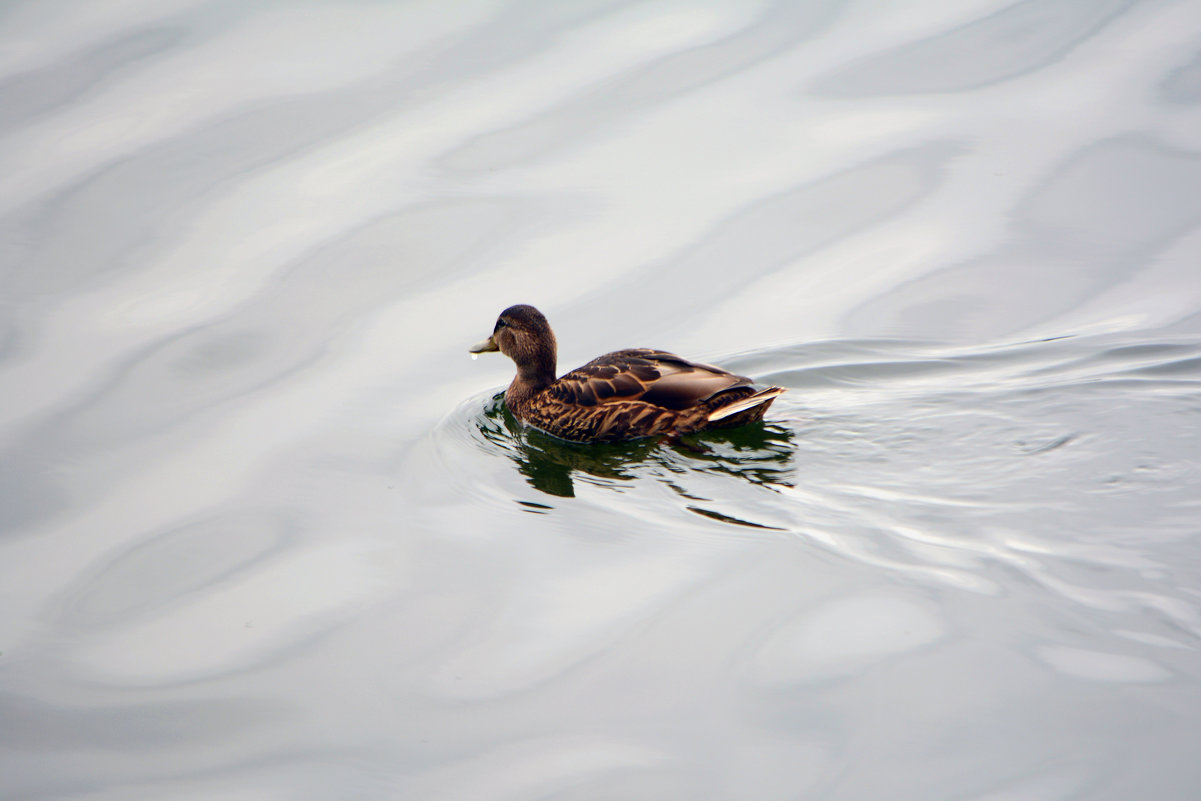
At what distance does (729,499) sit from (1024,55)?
25.8 ft

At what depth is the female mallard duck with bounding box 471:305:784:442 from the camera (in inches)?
320

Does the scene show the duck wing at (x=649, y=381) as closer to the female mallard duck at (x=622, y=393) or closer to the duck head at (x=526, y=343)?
the female mallard duck at (x=622, y=393)

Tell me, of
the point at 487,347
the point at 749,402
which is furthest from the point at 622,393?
the point at 487,347

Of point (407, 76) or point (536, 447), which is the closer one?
point (536, 447)

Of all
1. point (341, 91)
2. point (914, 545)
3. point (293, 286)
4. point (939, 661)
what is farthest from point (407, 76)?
point (939, 661)

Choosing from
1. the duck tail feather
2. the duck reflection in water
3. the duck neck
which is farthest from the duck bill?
the duck tail feather

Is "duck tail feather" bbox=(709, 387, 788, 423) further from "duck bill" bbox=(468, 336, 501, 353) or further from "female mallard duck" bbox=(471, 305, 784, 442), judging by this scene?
"duck bill" bbox=(468, 336, 501, 353)

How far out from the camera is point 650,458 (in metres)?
8.18

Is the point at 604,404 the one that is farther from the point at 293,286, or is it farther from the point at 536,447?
Answer: the point at 293,286

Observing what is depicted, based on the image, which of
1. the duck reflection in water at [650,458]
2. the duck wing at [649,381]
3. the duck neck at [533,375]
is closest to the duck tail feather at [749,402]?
the duck wing at [649,381]

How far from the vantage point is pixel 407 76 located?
12812 millimetres

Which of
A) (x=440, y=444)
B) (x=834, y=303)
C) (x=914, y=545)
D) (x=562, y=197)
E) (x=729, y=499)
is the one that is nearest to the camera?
(x=914, y=545)

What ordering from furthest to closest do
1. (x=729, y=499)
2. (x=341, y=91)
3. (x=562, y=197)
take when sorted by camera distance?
(x=341, y=91) < (x=562, y=197) < (x=729, y=499)

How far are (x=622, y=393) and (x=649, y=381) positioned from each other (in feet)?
0.66
